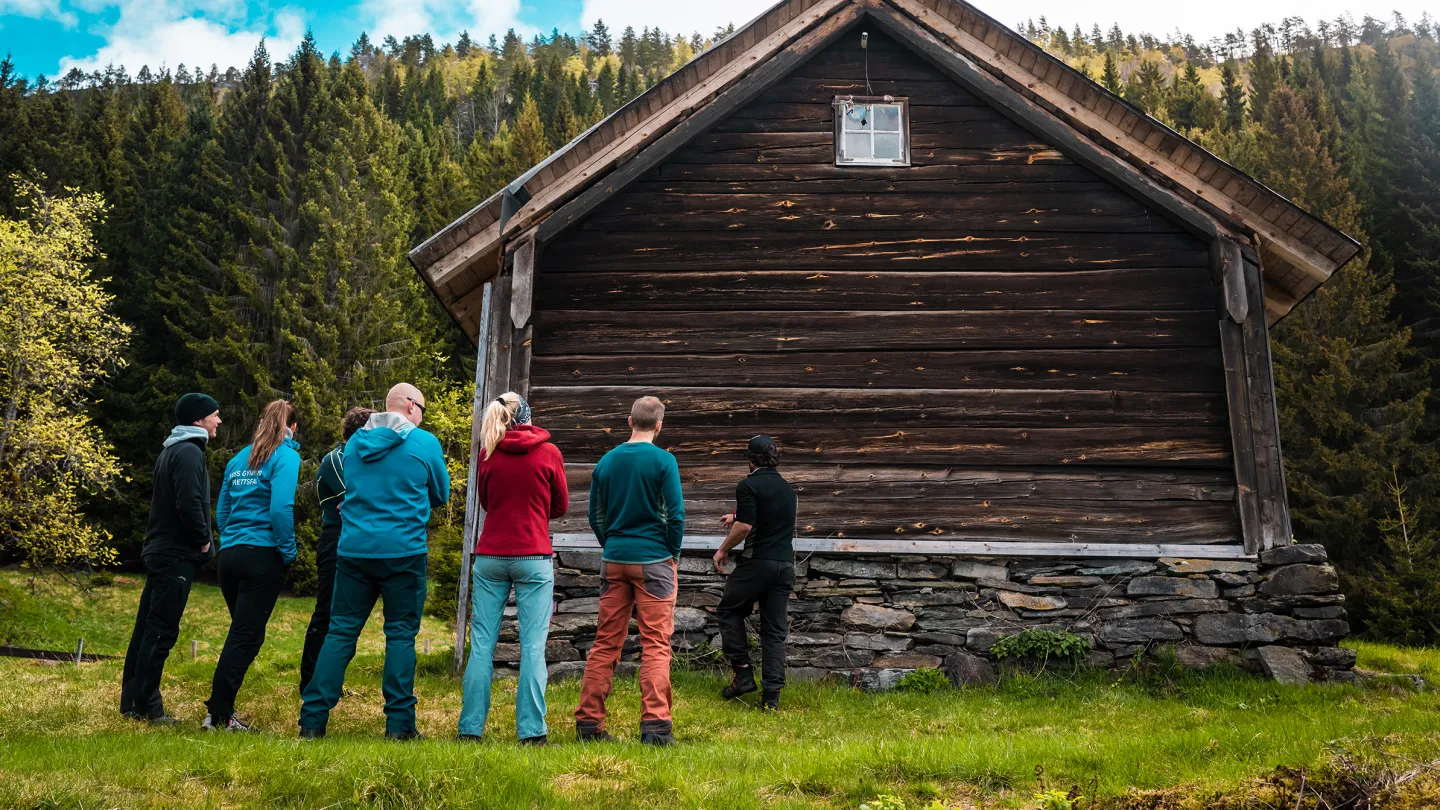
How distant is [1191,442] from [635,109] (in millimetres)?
5892

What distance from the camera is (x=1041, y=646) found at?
27.0 feet

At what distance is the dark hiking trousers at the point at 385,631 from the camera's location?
5.40m

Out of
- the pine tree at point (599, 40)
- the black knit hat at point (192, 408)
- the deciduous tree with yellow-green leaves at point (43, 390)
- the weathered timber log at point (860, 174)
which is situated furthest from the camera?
the pine tree at point (599, 40)

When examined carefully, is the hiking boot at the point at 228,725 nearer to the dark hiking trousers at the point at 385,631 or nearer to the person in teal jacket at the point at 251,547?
the person in teal jacket at the point at 251,547

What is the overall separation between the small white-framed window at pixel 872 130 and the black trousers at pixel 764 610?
429 centimetres

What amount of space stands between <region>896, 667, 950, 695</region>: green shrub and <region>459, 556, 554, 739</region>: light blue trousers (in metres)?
3.75

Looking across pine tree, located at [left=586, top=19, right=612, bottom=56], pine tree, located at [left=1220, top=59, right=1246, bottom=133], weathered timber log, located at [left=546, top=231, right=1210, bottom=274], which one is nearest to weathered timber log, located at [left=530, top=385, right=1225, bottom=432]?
weathered timber log, located at [left=546, top=231, right=1210, bottom=274]

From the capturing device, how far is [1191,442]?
8.84 meters

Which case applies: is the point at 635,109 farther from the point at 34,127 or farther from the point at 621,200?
the point at 34,127

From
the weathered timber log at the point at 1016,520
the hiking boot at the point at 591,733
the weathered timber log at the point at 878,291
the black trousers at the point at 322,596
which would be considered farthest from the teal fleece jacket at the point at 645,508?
the weathered timber log at the point at 878,291

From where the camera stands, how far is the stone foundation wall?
8258 mm

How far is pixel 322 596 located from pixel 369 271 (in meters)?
25.1

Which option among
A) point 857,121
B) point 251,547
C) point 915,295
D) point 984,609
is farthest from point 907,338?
point 251,547

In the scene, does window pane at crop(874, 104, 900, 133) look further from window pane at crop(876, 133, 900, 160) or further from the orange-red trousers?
the orange-red trousers
